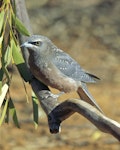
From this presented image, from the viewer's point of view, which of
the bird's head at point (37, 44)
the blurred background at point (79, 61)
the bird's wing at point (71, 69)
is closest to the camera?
the bird's head at point (37, 44)

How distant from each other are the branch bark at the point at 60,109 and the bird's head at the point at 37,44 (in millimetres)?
74

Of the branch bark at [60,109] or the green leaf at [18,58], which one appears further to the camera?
the green leaf at [18,58]

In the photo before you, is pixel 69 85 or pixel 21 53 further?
pixel 69 85

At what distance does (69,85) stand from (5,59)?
1.04 m

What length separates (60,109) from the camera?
3.15 metres

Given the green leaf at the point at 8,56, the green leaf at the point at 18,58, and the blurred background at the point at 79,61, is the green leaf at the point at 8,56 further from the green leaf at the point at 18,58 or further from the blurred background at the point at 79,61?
the blurred background at the point at 79,61

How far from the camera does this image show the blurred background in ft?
26.7

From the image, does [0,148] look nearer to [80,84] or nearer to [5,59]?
[80,84]

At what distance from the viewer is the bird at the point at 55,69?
4.14 meters

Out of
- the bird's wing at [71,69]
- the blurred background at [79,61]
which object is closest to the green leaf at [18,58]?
the bird's wing at [71,69]

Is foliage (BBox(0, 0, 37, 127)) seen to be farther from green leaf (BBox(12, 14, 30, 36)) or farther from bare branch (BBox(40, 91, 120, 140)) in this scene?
bare branch (BBox(40, 91, 120, 140))

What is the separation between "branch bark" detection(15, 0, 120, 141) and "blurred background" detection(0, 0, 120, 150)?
14.1ft

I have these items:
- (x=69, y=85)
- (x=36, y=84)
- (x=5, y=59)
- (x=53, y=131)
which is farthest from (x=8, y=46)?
(x=69, y=85)

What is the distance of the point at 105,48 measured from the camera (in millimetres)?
11258
